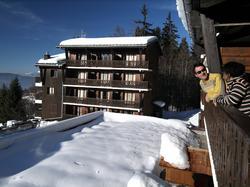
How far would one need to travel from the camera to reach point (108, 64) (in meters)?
27.3

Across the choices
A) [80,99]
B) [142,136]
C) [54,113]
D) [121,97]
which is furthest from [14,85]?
[142,136]

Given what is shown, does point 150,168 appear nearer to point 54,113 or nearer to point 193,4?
point 193,4

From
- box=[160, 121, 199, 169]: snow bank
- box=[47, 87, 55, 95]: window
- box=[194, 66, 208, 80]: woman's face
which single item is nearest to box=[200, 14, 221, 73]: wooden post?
box=[194, 66, 208, 80]: woman's face

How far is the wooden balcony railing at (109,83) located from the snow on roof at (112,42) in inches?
147

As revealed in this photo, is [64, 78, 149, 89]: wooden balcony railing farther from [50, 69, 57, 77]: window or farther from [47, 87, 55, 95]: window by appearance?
[47, 87, 55, 95]: window

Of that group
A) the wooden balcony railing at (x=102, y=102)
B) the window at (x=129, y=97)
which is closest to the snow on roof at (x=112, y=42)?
the window at (x=129, y=97)

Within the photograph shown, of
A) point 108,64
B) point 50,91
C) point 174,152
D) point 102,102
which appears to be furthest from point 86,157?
A: point 50,91

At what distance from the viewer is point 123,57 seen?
91.9ft

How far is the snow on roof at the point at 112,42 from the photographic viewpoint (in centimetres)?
2611

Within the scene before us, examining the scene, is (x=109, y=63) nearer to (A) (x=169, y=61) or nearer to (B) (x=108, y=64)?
(B) (x=108, y=64)

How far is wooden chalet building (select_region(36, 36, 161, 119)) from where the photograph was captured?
87.6 feet

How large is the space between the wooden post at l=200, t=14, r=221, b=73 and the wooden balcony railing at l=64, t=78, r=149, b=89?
21.7m

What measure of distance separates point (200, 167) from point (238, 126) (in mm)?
3632

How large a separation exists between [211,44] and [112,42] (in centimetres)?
2336
